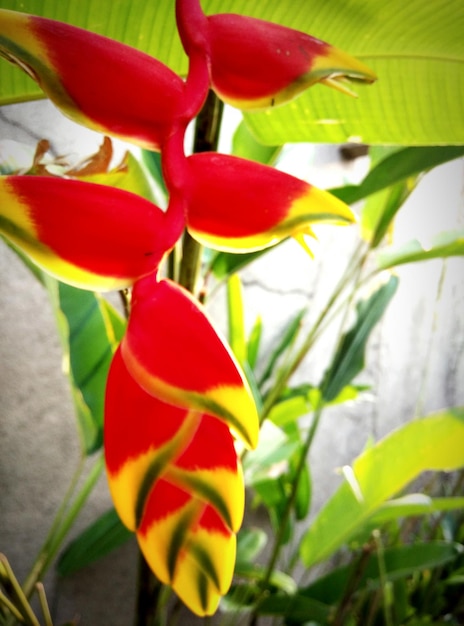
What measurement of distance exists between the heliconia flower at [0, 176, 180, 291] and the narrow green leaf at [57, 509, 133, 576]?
0.53m

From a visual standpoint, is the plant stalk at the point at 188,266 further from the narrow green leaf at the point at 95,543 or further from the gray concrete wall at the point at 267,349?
the narrow green leaf at the point at 95,543

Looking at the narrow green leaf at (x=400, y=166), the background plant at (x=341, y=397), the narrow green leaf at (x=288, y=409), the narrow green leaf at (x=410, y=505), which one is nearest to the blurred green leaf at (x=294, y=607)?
the background plant at (x=341, y=397)

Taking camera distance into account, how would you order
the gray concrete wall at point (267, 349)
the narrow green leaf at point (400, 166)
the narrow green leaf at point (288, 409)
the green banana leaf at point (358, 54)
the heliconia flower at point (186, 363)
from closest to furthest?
the heliconia flower at point (186, 363)
the green banana leaf at point (358, 54)
the narrow green leaf at point (400, 166)
the gray concrete wall at point (267, 349)
the narrow green leaf at point (288, 409)

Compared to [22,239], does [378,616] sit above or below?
below

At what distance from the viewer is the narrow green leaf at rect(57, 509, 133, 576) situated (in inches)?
24.1

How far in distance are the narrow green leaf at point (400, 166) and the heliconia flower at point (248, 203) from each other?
254mm

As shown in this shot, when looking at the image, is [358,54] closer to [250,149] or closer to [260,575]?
[250,149]

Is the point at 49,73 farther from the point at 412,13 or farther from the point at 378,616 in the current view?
the point at 378,616

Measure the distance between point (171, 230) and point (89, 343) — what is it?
0.32m

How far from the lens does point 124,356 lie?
132 millimetres

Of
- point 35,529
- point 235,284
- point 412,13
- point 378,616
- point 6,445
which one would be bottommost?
point 378,616

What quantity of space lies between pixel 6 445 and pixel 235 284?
1.03ft

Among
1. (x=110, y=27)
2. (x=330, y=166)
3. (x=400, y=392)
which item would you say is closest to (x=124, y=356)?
(x=110, y=27)

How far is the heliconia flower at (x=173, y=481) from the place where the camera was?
0.42ft
